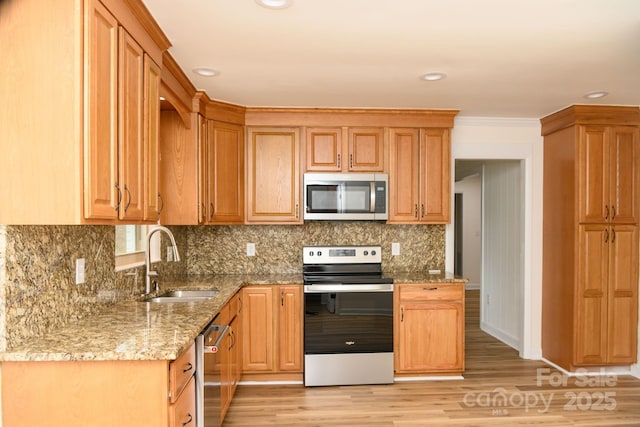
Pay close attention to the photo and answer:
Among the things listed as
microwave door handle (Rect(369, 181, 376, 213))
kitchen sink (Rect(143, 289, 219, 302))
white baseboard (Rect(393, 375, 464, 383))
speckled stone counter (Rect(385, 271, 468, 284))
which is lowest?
white baseboard (Rect(393, 375, 464, 383))

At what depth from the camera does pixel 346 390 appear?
11.3ft

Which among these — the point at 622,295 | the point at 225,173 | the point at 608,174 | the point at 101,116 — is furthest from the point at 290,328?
the point at 608,174

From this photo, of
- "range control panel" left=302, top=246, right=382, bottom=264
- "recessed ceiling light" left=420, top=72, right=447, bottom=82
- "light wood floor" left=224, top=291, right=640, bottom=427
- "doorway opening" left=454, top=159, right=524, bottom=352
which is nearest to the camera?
"recessed ceiling light" left=420, top=72, right=447, bottom=82

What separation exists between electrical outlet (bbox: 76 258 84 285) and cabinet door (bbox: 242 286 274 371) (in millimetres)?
1531

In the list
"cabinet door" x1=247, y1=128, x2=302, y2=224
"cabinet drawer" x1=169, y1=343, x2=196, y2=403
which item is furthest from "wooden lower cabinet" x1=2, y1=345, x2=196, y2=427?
"cabinet door" x1=247, y1=128, x2=302, y2=224

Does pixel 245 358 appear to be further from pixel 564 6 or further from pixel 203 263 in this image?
pixel 564 6

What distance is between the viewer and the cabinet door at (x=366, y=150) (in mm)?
3750

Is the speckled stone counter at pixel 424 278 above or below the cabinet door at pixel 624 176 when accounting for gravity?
below

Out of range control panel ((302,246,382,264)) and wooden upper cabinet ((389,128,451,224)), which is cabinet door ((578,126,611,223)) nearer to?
wooden upper cabinet ((389,128,451,224))

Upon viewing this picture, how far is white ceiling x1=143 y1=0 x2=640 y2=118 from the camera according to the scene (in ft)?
6.47

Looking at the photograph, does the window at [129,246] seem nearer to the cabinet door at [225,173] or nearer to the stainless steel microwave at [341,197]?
the cabinet door at [225,173]

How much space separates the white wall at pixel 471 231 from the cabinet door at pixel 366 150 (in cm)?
527

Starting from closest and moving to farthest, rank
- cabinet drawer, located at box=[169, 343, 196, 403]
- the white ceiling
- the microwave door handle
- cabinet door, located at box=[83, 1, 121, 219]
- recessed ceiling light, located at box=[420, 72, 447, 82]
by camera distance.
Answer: cabinet door, located at box=[83, 1, 121, 219] < cabinet drawer, located at box=[169, 343, 196, 403] < the white ceiling < recessed ceiling light, located at box=[420, 72, 447, 82] < the microwave door handle

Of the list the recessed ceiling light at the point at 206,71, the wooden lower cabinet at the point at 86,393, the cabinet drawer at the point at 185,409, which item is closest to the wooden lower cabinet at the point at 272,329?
the cabinet drawer at the point at 185,409
